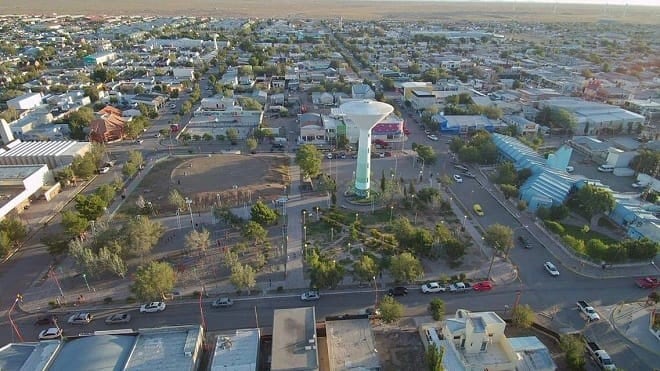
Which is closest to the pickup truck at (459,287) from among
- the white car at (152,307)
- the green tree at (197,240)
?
the green tree at (197,240)

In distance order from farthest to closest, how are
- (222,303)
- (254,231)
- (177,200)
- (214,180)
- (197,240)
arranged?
(214,180)
(177,200)
(254,231)
(197,240)
(222,303)

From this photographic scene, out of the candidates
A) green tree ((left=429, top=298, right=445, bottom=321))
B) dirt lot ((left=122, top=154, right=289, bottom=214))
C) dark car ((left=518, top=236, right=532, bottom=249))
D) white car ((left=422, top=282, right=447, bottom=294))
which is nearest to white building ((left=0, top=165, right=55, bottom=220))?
dirt lot ((left=122, top=154, right=289, bottom=214))

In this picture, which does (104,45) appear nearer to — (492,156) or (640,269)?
(492,156)

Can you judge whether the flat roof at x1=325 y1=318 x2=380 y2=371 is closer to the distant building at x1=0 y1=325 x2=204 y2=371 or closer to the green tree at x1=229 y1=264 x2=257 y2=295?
the green tree at x1=229 y1=264 x2=257 y2=295

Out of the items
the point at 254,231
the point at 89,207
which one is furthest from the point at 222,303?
the point at 89,207

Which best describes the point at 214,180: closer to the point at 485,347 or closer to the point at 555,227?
the point at 485,347

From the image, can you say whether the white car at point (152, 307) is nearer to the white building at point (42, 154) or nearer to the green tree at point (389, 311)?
the green tree at point (389, 311)
